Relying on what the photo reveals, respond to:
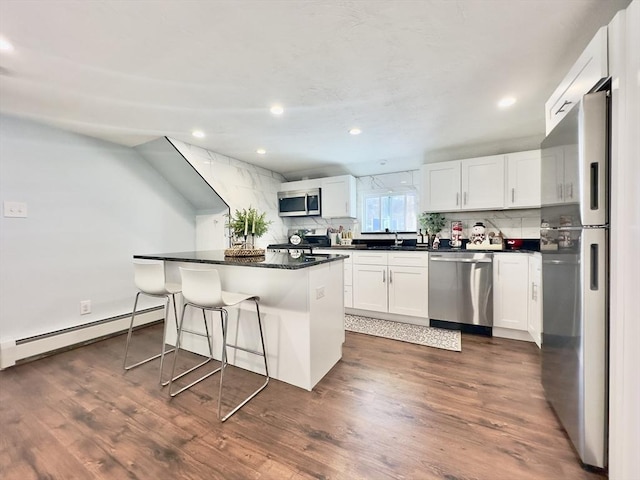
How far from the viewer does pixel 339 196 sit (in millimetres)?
4129

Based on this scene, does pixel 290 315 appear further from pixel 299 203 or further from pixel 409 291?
pixel 299 203

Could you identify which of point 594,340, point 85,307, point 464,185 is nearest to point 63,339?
point 85,307

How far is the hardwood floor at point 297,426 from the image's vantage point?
128 centimetres

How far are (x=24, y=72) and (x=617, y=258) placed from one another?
3.47 m

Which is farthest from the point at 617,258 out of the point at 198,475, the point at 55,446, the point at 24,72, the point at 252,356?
the point at 24,72

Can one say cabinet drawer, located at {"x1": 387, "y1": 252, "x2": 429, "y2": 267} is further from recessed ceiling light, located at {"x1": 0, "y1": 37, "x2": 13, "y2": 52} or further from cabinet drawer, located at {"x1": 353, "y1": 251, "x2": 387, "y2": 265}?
recessed ceiling light, located at {"x1": 0, "y1": 37, "x2": 13, "y2": 52}

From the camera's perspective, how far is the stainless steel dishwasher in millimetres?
2879

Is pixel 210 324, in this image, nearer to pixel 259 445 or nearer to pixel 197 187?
pixel 259 445

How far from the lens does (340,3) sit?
122 centimetres

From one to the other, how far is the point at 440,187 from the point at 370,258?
1.30 m

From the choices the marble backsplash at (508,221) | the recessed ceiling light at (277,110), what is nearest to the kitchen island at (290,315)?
the recessed ceiling light at (277,110)

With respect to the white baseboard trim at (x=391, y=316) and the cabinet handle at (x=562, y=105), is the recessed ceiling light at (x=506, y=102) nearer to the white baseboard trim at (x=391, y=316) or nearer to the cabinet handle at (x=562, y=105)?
the cabinet handle at (x=562, y=105)

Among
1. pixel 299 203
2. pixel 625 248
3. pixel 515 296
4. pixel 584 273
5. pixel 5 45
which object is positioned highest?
pixel 5 45

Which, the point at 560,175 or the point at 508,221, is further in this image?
the point at 508,221
